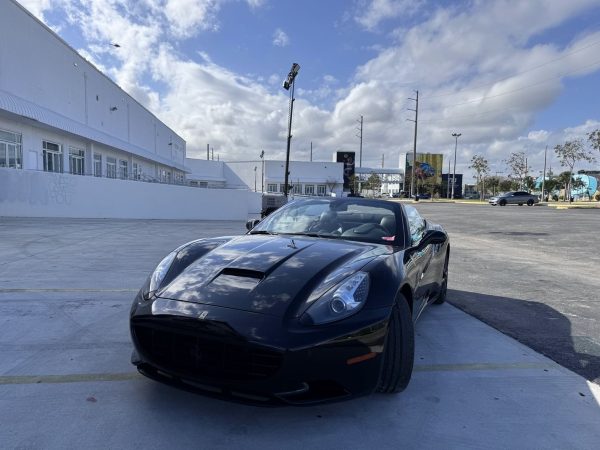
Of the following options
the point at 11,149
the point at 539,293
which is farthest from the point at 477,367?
the point at 11,149

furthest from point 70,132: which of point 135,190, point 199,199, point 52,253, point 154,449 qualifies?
point 154,449

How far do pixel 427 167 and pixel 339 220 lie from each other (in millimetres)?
90775

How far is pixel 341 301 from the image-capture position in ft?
8.62

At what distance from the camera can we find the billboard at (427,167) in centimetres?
8725

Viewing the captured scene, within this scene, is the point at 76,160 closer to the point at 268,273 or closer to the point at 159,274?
the point at 159,274

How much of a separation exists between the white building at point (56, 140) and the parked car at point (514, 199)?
3070 cm

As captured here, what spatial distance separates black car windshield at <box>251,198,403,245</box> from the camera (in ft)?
13.0

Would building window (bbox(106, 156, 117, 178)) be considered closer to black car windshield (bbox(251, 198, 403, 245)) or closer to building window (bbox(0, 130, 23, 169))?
building window (bbox(0, 130, 23, 169))

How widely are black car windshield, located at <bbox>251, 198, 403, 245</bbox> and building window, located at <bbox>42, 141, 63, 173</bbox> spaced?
23.4 metres

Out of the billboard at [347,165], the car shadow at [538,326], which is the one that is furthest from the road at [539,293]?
the billboard at [347,165]

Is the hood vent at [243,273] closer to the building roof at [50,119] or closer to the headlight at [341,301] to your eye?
the headlight at [341,301]

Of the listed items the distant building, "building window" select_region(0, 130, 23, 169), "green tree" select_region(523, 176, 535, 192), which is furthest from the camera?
the distant building

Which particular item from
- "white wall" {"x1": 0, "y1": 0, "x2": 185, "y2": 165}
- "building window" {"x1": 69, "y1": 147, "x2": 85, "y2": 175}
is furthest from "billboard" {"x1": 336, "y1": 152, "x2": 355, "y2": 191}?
"building window" {"x1": 69, "y1": 147, "x2": 85, "y2": 175}

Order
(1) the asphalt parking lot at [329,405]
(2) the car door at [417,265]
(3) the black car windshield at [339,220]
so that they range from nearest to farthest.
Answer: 1. (1) the asphalt parking lot at [329,405]
2. (2) the car door at [417,265]
3. (3) the black car windshield at [339,220]
